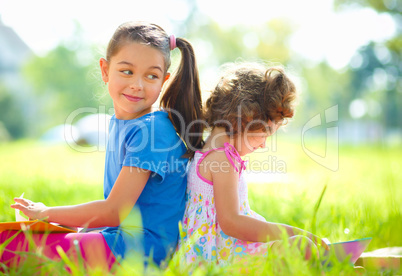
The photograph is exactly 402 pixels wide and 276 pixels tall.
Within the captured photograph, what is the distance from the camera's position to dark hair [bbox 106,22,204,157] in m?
1.87

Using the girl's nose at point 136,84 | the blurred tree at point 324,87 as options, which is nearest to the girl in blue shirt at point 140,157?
the girl's nose at point 136,84

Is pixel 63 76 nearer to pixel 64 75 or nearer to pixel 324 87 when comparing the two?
pixel 64 75

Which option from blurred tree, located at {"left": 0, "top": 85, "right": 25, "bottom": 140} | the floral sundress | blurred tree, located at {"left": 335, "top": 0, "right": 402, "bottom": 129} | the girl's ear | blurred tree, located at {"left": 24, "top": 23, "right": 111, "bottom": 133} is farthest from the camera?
blurred tree, located at {"left": 24, "top": 23, "right": 111, "bottom": 133}

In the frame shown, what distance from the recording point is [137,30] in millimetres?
1862

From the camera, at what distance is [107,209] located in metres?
1.62

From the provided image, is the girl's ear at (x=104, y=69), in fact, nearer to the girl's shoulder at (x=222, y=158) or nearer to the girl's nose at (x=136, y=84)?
the girl's nose at (x=136, y=84)

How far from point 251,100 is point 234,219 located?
573mm

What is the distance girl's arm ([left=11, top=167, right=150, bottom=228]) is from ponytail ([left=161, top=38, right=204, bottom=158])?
0.33 m

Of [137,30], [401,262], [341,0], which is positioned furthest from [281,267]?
[341,0]

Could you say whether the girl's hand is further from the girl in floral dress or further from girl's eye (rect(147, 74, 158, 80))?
girl's eye (rect(147, 74, 158, 80))

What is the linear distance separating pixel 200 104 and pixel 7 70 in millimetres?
30794

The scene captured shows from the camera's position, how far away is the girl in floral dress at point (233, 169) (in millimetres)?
1671

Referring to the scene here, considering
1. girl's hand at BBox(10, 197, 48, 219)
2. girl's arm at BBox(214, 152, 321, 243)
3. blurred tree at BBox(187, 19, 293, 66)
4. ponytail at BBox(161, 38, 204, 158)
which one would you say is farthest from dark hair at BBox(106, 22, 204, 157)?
blurred tree at BBox(187, 19, 293, 66)

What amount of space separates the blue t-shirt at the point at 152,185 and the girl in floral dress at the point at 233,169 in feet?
0.26
